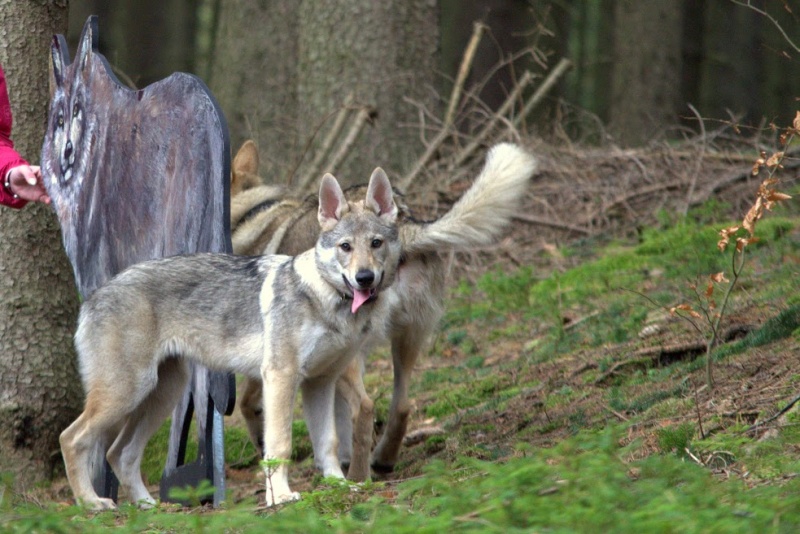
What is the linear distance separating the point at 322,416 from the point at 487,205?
155 cm

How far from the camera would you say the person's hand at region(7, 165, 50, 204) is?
6516mm

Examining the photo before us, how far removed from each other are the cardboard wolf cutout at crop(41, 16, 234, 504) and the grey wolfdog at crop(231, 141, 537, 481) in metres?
1.02

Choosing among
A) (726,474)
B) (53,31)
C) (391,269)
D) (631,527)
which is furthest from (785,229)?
(631,527)

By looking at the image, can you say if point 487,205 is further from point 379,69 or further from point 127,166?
point 379,69

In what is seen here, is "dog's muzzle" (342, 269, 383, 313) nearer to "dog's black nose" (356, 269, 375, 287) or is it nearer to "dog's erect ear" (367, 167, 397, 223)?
"dog's black nose" (356, 269, 375, 287)

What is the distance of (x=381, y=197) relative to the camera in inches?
245

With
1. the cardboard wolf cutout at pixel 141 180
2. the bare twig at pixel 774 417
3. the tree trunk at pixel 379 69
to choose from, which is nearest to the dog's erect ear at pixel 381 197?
the cardboard wolf cutout at pixel 141 180

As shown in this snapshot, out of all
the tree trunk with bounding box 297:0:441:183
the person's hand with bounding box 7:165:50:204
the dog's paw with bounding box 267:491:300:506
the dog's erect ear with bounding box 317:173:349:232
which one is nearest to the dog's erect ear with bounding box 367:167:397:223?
the dog's erect ear with bounding box 317:173:349:232

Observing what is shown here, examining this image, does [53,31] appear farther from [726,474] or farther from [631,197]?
[631,197]

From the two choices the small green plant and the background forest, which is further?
the small green plant

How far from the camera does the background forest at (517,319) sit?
11.3 feet

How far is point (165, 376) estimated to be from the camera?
645 centimetres

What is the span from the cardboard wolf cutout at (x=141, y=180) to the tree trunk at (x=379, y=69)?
557 cm

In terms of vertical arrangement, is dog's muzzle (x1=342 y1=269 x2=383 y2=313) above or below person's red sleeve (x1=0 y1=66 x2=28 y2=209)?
below
